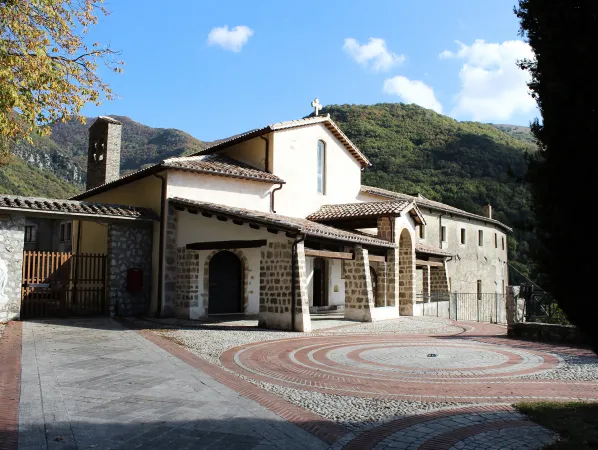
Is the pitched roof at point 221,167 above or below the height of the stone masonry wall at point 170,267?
above

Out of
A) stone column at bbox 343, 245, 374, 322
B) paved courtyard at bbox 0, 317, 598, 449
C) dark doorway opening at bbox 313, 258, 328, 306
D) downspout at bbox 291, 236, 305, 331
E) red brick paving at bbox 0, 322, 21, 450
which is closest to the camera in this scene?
red brick paving at bbox 0, 322, 21, 450

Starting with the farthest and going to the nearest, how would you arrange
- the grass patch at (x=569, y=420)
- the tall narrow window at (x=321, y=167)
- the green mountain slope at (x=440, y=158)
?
the green mountain slope at (x=440, y=158) → the tall narrow window at (x=321, y=167) → the grass patch at (x=569, y=420)

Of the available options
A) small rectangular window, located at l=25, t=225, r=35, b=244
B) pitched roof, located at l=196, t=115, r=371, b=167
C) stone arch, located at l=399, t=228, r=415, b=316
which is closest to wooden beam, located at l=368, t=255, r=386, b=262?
stone arch, located at l=399, t=228, r=415, b=316

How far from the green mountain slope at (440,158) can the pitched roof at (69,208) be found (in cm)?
2741

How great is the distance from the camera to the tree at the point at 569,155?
15.3 ft

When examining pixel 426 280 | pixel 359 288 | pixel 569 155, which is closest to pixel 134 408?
pixel 569 155

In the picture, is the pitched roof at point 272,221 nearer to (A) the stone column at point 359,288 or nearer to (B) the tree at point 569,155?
(A) the stone column at point 359,288

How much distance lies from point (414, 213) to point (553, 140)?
49.8ft

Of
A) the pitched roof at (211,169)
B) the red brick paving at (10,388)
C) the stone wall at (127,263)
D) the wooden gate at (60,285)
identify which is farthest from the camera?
the pitched roof at (211,169)

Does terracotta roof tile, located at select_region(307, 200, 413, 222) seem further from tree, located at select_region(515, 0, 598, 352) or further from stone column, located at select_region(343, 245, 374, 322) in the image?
tree, located at select_region(515, 0, 598, 352)

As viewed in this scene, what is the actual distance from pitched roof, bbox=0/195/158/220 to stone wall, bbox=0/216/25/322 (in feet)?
1.43

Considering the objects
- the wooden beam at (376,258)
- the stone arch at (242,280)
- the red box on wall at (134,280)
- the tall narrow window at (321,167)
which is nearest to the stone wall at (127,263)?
the red box on wall at (134,280)

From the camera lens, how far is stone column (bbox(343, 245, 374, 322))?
1645cm

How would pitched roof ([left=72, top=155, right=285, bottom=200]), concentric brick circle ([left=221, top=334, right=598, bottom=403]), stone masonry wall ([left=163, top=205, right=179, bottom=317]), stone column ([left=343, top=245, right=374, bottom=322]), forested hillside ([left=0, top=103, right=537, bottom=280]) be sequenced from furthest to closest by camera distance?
forested hillside ([left=0, top=103, right=537, bottom=280]) < stone column ([left=343, top=245, right=374, bottom=322]) < pitched roof ([left=72, top=155, right=285, bottom=200]) < stone masonry wall ([left=163, top=205, right=179, bottom=317]) < concentric brick circle ([left=221, top=334, right=598, bottom=403])
